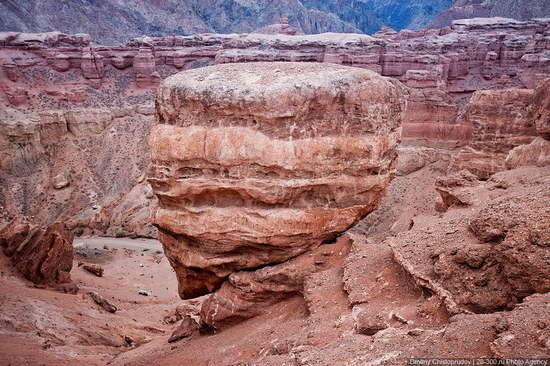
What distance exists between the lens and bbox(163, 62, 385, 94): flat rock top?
13406 mm

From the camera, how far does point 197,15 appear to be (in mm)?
115188

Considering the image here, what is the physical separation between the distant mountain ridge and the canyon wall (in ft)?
101

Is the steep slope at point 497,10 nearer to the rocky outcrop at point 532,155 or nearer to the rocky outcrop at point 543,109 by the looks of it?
the rocky outcrop at point 543,109

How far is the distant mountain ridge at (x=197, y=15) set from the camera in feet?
285

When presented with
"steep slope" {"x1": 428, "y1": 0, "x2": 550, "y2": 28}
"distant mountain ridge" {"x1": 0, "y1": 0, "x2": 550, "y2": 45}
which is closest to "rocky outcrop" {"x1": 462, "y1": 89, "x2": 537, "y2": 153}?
"steep slope" {"x1": 428, "y1": 0, "x2": 550, "y2": 28}

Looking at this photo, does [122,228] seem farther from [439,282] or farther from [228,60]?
[439,282]

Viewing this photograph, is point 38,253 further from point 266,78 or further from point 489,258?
point 489,258

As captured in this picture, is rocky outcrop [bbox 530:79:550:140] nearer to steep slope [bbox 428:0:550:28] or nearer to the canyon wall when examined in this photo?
the canyon wall

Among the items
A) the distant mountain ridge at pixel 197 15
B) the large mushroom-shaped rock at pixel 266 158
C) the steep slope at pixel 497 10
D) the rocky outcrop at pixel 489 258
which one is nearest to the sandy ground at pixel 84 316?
the large mushroom-shaped rock at pixel 266 158

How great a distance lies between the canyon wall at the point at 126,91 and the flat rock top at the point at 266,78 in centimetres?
2787

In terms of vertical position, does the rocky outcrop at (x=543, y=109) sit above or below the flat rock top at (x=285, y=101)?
below

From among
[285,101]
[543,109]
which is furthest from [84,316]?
[543,109]

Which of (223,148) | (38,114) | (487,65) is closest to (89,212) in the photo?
(38,114)

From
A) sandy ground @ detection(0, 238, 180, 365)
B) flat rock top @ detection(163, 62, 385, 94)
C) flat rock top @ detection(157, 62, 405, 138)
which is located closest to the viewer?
flat rock top @ detection(157, 62, 405, 138)
